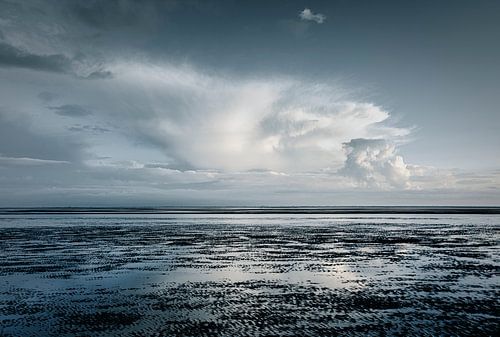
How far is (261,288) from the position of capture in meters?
22.2

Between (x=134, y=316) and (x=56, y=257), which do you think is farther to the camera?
(x=56, y=257)

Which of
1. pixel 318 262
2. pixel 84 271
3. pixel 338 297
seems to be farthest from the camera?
pixel 318 262

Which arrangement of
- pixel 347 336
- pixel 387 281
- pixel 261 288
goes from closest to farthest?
pixel 347 336
pixel 261 288
pixel 387 281

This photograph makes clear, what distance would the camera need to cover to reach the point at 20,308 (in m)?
18.1

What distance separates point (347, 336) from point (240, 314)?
4751 millimetres

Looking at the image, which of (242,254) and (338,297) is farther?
(242,254)

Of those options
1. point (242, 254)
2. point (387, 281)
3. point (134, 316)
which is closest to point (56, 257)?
point (242, 254)

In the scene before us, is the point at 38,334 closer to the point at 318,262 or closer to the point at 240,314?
the point at 240,314

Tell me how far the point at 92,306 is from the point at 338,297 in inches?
468

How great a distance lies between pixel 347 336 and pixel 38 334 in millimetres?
11227

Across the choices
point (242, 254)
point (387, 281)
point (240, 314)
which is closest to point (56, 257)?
point (242, 254)

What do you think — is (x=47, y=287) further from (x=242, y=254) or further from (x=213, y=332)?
(x=242, y=254)

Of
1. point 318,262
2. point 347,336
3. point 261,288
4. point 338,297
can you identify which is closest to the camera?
point 347,336

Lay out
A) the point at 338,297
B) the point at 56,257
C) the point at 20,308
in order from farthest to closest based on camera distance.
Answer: the point at 56,257
the point at 338,297
the point at 20,308
